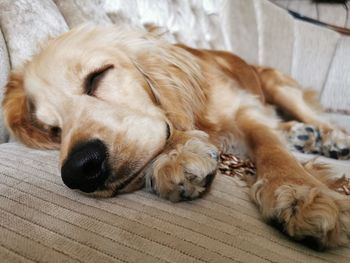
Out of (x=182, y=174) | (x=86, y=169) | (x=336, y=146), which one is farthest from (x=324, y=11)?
(x=86, y=169)

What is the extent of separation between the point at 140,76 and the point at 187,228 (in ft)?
2.50

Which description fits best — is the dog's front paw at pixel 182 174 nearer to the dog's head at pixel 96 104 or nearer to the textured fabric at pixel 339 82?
the dog's head at pixel 96 104

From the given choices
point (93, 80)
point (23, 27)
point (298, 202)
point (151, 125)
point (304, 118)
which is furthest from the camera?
point (304, 118)

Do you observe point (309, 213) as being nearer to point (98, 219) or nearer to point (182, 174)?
point (182, 174)

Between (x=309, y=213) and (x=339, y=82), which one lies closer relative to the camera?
(x=309, y=213)

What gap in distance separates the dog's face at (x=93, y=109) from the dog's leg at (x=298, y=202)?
331 mm

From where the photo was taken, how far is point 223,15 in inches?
122

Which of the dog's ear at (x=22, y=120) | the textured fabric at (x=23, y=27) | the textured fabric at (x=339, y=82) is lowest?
the textured fabric at (x=339, y=82)

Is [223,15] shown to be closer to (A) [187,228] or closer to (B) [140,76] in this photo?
(B) [140,76]

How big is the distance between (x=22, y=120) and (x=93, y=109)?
17.3 inches

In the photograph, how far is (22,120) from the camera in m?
1.47

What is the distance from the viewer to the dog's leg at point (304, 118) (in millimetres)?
1960

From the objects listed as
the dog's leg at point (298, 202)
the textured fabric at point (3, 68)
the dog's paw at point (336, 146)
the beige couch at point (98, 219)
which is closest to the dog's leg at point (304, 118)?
the dog's paw at point (336, 146)

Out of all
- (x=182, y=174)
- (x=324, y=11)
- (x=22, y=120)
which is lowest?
(x=324, y=11)
